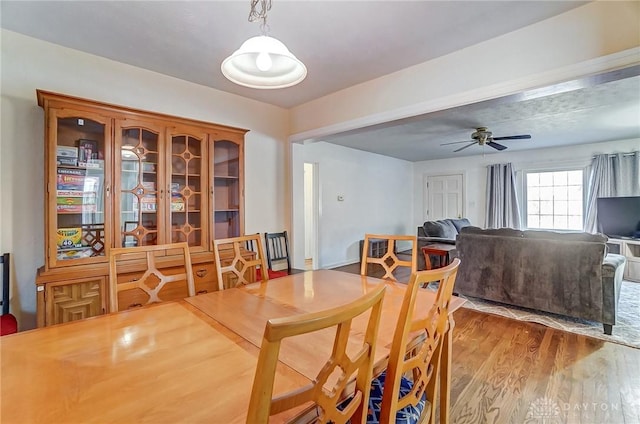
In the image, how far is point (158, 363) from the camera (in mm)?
900

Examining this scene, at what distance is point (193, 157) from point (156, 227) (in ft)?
2.35

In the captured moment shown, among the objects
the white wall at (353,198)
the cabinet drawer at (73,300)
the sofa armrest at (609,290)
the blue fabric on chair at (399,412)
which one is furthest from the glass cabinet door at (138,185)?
the sofa armrest at (609,290)

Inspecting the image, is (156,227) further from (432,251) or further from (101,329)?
(432,251)

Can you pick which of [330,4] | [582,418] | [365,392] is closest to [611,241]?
→ [582,418]

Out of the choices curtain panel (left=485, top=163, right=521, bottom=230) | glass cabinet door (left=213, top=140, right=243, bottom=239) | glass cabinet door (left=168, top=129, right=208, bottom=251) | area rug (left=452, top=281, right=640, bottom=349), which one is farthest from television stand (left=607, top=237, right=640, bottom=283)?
glass cabinet door (left=168, top=129, right=208, bottom=251)

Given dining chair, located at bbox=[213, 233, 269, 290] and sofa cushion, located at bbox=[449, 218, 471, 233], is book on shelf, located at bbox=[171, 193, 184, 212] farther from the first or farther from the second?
sofa cushion, located at bbox=[449, 218, 471, 233]

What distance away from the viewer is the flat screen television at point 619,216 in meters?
4.76

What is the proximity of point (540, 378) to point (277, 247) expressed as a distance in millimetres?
2701

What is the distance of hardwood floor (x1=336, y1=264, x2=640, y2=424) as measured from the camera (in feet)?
5.66

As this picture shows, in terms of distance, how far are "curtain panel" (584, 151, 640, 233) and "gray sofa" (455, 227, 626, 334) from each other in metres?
2.95

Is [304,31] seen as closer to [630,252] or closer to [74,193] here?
[74,193]

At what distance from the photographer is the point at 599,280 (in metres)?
2.79

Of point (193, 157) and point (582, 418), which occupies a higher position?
point (193, 157)

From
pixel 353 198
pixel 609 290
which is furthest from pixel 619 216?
pixel 353 198
